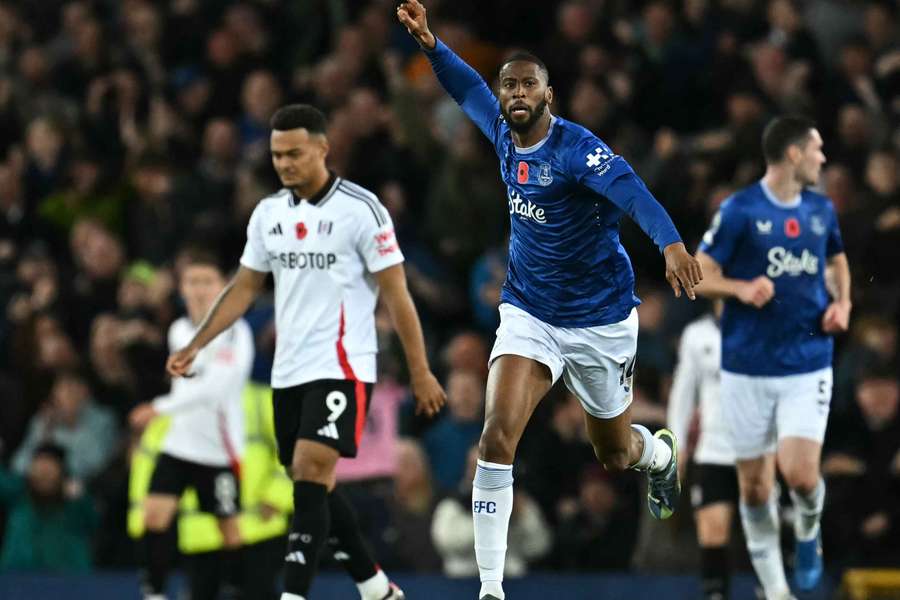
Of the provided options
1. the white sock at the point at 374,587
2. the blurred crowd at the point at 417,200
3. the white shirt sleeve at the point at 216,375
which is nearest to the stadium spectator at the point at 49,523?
the blurred crowd at the point at 417,200

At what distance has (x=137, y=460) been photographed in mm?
12328

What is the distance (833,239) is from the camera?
32.6 feet

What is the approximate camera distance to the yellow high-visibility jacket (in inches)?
469

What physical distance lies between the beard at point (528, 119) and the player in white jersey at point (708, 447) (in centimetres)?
309

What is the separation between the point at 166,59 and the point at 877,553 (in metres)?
8.75

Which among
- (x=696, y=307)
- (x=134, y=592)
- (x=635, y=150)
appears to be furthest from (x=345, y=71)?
(x=134, y=592)

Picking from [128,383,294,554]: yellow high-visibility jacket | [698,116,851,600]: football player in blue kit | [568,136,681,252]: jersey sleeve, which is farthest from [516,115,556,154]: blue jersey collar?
[128,383,294,554]: yellow high-visibility jacket

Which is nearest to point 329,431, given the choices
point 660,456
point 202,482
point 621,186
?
point 660,456

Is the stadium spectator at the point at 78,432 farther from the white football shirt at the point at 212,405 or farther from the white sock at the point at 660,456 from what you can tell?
the white sock at the point at 660,456

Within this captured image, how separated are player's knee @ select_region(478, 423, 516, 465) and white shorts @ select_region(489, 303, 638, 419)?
0.38 meters

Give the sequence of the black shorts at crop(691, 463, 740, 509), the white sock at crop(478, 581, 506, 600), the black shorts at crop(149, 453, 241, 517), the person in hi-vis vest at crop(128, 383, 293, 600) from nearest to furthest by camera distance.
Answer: the white sock at crop(478, 581, 506, 600) < the black shorts at crop(691, 463, 740, 509) < the black shorts at crop(149, 453, 241, 517) < the person in hi-vis vest at crop(128, 383, 293, 600)

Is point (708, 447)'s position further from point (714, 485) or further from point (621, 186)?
point (621, 186)

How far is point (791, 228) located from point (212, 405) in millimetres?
3798

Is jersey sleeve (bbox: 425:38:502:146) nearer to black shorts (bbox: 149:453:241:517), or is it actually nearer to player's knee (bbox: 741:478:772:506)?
player's knee (bbox: 741:478:772:506)
